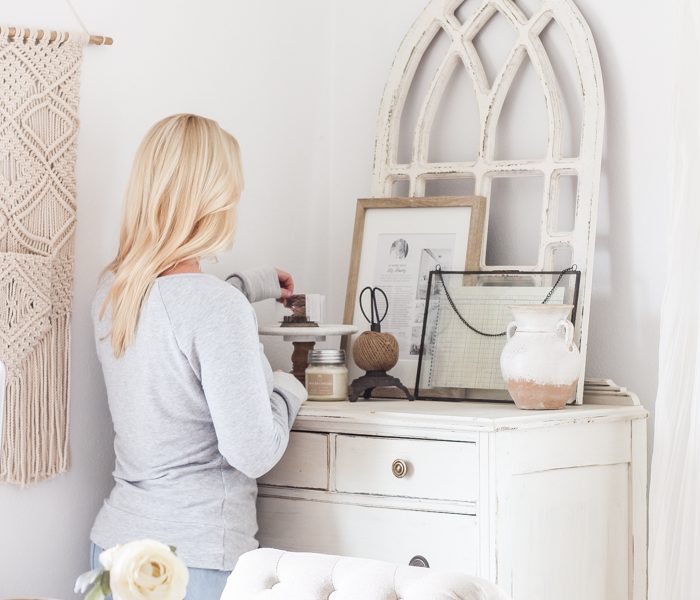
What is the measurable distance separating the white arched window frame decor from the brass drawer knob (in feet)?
1.45

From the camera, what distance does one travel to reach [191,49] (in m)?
2.27

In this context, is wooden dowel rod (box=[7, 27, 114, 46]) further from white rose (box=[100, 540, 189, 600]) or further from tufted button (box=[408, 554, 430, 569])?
white rose (box=[100, 540, 189, 600])

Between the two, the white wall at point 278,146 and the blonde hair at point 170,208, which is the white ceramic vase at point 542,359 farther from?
the blonde hair at point 170,208

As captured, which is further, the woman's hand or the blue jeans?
the woman's hand

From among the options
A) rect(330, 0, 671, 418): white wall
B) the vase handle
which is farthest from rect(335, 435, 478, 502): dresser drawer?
rect(330, 0, 671, 418): white wall

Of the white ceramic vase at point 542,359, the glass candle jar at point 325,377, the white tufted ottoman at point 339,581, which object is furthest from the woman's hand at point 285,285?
the white tufted ottoman at point 339,581

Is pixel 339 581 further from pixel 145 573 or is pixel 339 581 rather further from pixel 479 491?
pixel 479 491

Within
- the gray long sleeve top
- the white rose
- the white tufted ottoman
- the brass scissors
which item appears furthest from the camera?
the brass scissors

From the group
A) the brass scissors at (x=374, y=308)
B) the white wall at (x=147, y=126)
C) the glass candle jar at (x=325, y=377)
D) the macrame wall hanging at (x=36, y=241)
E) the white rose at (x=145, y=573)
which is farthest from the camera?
the brass scissors at (x=374, y=308)

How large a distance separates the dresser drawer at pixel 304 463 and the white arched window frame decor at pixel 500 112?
55 centimetres

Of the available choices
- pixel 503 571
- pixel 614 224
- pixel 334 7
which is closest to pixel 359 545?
pixel 503 571

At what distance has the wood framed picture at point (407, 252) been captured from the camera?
7.50ft

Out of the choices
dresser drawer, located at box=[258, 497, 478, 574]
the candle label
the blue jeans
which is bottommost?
the blue jeans

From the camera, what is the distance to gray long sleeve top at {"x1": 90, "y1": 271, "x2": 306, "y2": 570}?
5.74 ft
